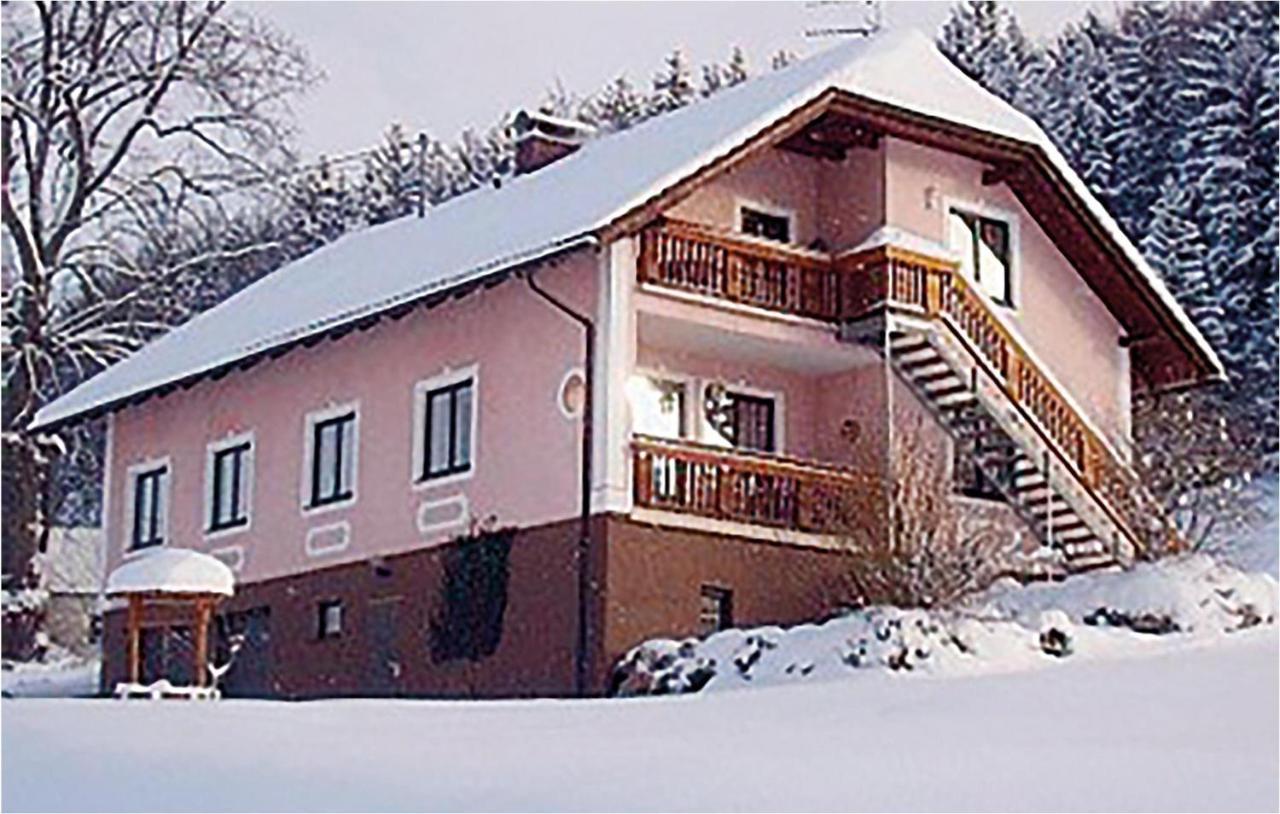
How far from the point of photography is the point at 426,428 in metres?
24.5

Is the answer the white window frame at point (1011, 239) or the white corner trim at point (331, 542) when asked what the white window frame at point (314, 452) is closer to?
the white corner trim at point (331, 542)

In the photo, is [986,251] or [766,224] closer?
[766,224]

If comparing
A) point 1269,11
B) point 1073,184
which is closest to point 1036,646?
point 1073,184

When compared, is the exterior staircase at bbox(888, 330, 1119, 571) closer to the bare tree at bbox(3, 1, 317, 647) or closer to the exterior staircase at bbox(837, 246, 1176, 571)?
the exterior staircase at bbox(837, 246, 1176, 571)

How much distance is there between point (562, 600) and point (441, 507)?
2544 millimetres

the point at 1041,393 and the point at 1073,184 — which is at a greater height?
the point at 1073,184

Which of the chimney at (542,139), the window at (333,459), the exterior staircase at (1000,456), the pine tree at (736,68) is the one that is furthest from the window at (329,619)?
the pine tree at (736,68)

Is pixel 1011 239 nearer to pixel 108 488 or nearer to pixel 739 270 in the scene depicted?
pixel 739 270

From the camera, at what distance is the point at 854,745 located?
38.5 feet

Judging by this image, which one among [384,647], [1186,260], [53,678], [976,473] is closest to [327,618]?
[384,647]

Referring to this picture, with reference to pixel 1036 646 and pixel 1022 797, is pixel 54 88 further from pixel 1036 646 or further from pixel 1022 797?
pixel 1022 797

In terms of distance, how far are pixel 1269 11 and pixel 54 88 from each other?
20.3 m

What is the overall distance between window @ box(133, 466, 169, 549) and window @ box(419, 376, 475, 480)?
19.3 ft

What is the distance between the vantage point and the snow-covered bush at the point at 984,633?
64.0 feet
